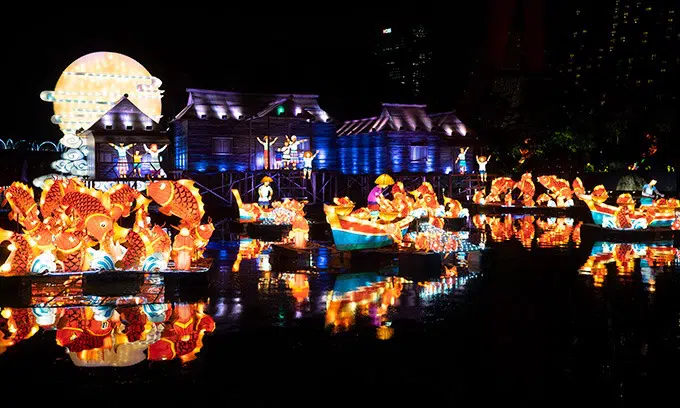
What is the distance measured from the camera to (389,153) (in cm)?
4231

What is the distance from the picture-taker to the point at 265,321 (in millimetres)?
11000

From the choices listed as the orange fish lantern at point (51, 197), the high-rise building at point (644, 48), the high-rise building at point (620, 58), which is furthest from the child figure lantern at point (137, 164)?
the high-rise building at point (644, 48)

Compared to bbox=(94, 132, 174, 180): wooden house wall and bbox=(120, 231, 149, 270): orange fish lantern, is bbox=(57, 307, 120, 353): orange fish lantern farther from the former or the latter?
bbox=(94, 132, 174, 180): wooden house wall

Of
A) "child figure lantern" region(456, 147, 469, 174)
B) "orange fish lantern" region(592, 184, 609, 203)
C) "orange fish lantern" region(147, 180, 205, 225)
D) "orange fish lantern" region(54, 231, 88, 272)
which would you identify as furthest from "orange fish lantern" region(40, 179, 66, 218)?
"child figure lantern" region(456, 147, 469, 174)

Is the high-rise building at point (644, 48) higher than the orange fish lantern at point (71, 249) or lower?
higher

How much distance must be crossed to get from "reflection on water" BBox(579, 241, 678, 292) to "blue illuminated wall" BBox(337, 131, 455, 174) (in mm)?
21760

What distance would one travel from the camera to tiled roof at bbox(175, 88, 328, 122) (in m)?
39.0

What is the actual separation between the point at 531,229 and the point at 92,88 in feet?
77.5

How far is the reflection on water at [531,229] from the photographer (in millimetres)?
22328

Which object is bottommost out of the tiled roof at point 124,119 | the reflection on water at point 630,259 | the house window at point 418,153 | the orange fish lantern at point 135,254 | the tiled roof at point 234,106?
the reflection on water at point 630,259

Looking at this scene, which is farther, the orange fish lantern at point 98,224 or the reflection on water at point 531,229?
the reflection on water at point 531,229

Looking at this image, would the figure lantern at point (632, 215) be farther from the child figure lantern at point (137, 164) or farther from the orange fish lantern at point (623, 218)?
the child figure lantern at point (137, 164)

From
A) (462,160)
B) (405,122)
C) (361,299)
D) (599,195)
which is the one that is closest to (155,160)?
(405,122)

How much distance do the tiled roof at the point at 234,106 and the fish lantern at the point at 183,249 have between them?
2599cm
